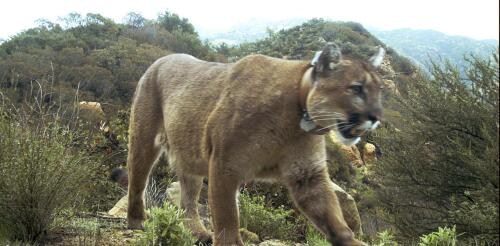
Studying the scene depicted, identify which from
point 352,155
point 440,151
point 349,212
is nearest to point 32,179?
point 349,212

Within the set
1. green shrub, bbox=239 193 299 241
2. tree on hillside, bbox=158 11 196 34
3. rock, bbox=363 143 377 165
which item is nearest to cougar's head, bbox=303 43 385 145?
green shrub, bbox=239 193 299 241

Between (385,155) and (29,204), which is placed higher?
(29,204)

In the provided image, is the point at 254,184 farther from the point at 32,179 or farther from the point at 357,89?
the point at 357,89

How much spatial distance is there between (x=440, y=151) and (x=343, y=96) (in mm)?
9104

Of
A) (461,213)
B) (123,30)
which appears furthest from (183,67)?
(123,30)

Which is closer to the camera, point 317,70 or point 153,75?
point 317,70

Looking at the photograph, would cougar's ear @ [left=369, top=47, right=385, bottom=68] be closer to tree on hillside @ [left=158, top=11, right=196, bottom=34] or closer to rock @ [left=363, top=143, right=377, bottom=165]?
rock @ [left=363, top=143, right=377, bottom=165]

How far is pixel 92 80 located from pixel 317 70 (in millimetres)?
21409

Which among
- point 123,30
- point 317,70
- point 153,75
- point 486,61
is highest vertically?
point 317,70

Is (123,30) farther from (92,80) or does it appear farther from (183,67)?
(183,67)

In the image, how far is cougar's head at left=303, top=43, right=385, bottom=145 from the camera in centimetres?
462

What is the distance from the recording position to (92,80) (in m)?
25.0

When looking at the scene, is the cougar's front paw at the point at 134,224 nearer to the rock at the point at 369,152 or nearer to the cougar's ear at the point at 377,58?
the cougar's ear at the point at 377,58

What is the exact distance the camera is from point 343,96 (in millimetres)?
4730
